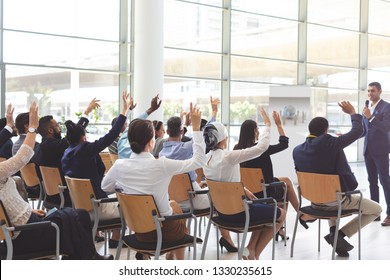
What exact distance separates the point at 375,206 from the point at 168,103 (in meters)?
7.28

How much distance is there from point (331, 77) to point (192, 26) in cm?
446

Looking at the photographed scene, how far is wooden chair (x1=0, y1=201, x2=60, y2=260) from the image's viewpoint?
114 inches

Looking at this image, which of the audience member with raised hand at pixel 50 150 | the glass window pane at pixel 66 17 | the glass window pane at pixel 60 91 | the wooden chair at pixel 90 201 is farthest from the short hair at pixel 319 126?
the glass window pane at pixel 66 17

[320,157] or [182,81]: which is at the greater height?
[182,81]

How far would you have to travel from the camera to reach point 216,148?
4.20 meters

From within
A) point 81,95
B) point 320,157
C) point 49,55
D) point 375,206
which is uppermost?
point 49,55

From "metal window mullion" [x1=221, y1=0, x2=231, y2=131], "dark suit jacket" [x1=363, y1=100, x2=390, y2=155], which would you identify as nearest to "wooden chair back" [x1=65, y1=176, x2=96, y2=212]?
"dark suit jacket" [x1=363, y1=100, x2=390, y2=155]

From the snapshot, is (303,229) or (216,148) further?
(303,229)

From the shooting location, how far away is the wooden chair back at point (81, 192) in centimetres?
396

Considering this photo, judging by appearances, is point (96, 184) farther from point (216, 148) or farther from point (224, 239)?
point (224, 239)

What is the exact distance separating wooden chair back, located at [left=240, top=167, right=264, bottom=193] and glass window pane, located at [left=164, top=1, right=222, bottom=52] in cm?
671

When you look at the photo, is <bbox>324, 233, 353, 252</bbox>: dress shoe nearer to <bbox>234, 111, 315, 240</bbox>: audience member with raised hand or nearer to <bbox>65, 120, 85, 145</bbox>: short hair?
<bbox>234, 111, 315, 240</bbox>: audience member with raised hand
